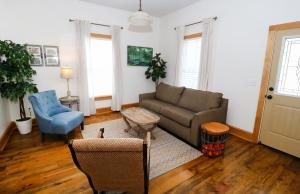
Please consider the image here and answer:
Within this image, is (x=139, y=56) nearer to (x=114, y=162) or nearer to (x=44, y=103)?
(x=44, y=103)

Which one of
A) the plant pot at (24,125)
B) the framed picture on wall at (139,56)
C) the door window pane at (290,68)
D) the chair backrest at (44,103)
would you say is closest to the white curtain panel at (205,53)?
the door window pane at (290,68)

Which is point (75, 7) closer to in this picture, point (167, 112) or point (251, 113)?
point (167, 112)

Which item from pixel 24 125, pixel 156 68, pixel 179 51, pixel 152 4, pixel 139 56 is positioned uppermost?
pixel 152 4

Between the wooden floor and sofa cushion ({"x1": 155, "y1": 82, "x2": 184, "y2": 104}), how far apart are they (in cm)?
168

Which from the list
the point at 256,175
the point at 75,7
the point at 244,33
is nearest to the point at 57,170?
the point at 256,175

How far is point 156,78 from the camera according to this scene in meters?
5.17

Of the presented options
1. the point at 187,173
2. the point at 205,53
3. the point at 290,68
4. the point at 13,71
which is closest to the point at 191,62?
the point at 205,53

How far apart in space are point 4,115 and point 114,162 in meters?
3.22

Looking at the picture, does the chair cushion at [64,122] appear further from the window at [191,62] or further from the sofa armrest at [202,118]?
the window at [191,62]

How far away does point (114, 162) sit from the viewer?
4.46ft

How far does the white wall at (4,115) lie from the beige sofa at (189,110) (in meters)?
2.98

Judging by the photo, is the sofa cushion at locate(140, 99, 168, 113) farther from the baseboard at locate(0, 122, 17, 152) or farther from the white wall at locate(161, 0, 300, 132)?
the baseboard at locate(0, 122, 17, 152)

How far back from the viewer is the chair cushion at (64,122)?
2844 millimetres

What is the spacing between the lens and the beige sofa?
2838 mm
